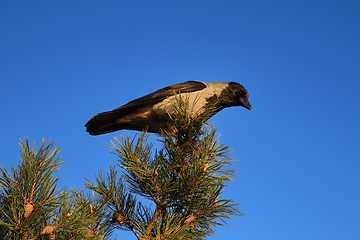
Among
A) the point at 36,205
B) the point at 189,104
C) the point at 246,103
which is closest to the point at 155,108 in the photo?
the point at 189,104

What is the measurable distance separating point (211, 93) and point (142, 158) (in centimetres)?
246

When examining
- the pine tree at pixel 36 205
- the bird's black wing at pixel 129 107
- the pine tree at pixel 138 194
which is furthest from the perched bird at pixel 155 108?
the pine tree at pixel 36 205

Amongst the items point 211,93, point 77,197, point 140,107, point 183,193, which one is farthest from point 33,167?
point 211,93

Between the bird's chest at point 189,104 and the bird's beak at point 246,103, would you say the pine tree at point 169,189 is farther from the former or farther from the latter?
the bird's beak at point 246,103

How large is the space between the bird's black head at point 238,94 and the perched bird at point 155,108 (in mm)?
35

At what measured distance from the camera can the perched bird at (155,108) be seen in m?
4.31

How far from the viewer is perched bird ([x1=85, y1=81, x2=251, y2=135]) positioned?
14.1 ft

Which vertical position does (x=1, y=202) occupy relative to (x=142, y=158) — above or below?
below

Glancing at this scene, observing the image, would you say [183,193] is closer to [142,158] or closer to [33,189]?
[142,158]

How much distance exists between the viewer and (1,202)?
1666 millimetres

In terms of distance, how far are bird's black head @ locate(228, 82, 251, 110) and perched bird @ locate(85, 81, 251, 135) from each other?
0.04m

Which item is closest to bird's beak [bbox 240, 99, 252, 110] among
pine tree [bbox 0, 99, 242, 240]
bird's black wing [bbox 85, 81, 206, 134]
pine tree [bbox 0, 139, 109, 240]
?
bird's black wing [bbox 85, 81, 206, 134]

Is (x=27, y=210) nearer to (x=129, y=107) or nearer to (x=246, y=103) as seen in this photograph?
(x=129, y=107)

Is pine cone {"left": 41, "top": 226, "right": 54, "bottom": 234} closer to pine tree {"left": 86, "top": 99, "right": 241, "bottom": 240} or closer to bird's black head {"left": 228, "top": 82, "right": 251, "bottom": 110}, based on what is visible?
pine tree {"left": 86, "top": 99, "right": 241, "bottom": 240}
